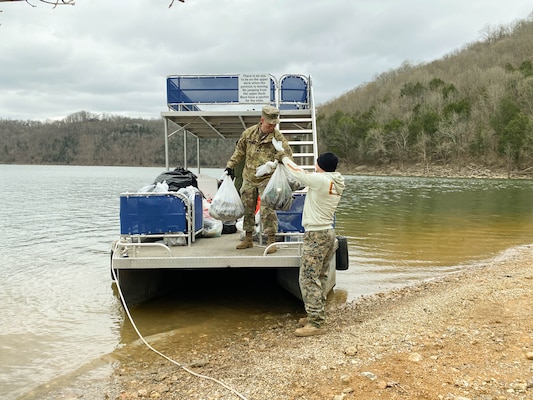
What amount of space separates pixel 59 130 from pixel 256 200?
141 metres

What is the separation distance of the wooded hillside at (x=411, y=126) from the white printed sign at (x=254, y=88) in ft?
67.4

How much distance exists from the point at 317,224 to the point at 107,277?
6108mm

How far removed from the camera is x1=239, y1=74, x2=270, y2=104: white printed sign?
9.74 m

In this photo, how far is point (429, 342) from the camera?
170 inches

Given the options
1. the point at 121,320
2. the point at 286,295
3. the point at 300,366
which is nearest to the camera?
the point at 300,366

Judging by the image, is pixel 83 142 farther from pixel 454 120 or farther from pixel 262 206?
pixel 262 206

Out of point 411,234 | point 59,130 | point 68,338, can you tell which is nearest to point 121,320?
point 68,338

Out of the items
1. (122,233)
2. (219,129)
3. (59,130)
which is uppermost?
(59,130)

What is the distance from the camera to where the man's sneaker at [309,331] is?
202 inches

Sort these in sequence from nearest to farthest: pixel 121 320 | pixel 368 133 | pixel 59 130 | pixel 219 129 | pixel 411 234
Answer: pixel 121 320 → pixel 219 129 → pixel 411 234 → pixel 368 133 → pixel 59 130

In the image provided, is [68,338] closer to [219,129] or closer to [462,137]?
[219,129]

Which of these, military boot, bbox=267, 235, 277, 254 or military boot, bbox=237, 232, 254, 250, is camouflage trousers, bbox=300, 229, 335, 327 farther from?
military boot, bbox=237, 232, 254, 250

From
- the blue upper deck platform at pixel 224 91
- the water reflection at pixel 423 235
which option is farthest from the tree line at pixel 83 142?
the blue upper deck platform at pixel 224 91

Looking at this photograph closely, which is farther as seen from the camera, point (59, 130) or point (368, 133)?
point (59, 130)
